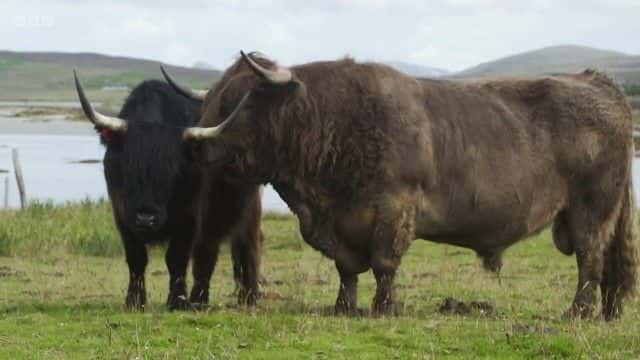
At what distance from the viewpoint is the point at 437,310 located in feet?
33.3

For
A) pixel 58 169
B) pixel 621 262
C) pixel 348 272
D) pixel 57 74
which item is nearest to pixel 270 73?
pixel 348 272

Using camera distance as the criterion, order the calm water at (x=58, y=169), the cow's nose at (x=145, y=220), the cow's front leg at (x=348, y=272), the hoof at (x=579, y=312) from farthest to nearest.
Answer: the calm water at (x=58, y=169)
the hoof at (x=579, y=312)
the cow's front leg at (x=348, y=272)
the cow's nose at (x=145, y=220)

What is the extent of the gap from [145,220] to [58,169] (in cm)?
3247

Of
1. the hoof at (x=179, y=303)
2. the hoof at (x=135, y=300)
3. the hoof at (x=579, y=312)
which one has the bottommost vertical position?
the hoof at (x=135, y=300)

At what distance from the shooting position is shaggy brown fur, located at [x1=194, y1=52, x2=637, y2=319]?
358 inches

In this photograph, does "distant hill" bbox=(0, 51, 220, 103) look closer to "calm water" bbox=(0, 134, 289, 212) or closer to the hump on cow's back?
"calm water" bbox=(0, 134, 289, 212)

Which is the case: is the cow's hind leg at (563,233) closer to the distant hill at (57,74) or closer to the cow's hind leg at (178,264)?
the cow's hind leg at (178,264)

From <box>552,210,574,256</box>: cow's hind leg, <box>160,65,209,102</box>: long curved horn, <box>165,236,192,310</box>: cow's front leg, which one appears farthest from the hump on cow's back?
<box>552,210,574,256</box>: cow's hind leg

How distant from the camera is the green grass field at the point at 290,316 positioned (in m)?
7.72

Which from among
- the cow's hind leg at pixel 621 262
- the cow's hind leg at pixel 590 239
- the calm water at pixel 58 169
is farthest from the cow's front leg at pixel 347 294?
the calm water at pixel 58 169

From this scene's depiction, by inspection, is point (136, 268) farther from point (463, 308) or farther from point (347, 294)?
point (463, 308)

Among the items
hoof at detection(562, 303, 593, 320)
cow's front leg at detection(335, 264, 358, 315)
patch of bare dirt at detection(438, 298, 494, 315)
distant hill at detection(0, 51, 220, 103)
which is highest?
cow's front leg at detection(335, 264, 358, 315)

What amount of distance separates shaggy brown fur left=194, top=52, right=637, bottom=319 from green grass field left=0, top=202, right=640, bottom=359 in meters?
0.57

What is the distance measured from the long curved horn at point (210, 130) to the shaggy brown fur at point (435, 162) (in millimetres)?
93
